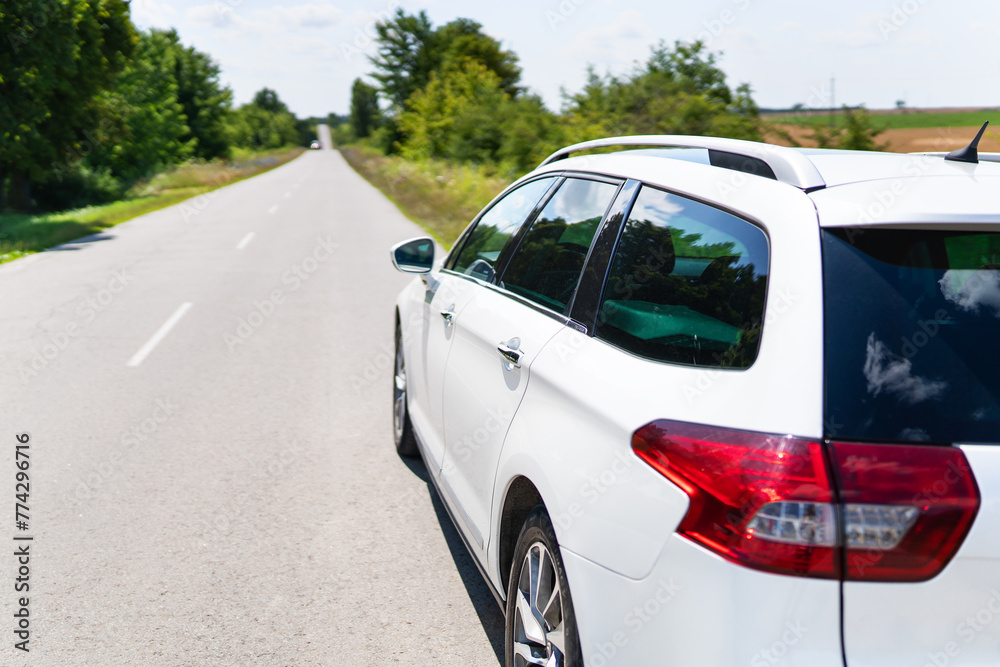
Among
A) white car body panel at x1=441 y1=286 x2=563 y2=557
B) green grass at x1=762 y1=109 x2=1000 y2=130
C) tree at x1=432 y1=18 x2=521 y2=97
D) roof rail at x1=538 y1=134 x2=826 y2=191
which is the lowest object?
white car body panel at x1=441 y1=286 x2=563 y2=557

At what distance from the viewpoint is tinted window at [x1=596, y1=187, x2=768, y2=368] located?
1.96m

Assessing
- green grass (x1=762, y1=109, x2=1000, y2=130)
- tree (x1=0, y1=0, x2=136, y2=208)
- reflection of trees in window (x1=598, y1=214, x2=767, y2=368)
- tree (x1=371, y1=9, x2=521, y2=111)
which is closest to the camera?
reflection of trees in window (x1=598, y1=214, x2=767, y2=368)

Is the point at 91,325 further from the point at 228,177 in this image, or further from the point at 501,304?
the point at 228,177

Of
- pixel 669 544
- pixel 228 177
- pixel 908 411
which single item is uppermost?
pixel 908 411

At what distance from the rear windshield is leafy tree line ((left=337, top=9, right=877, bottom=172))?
506 inches

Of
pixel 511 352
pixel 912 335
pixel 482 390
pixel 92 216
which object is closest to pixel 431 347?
pixel 482 390

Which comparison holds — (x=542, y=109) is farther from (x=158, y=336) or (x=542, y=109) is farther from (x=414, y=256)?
(x=414, y=256)

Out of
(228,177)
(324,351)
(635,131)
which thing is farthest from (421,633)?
(228,177)

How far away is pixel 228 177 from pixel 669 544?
4953 cm

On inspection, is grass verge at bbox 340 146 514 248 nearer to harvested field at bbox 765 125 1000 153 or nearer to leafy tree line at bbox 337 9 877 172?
leafy tree line at bbox 337 9 877 172

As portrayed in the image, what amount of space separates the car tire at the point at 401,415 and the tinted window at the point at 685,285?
267 cm

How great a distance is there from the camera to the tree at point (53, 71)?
62.3ft

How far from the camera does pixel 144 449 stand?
17.3ft

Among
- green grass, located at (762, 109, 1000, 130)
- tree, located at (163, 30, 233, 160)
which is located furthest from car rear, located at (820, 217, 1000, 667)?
tree, located at (163, 30, 233, 160)
